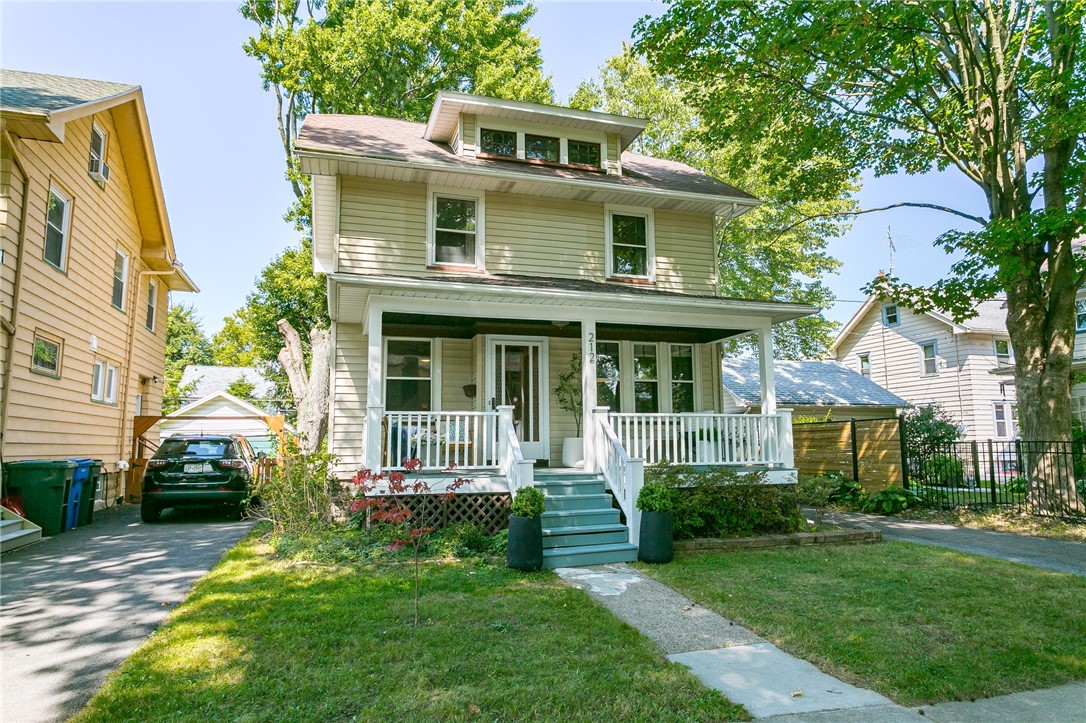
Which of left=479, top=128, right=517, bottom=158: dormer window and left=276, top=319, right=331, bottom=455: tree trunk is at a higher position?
left=479, top=128, right=517, bottom=158: dormer window

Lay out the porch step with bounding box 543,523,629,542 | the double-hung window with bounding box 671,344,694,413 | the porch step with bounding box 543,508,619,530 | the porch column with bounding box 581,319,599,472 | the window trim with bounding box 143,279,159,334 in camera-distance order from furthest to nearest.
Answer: the window trim with bounding box 143,279,159,334 < the double-hung window with bounding box 671,344,694,413 < the porch column with bounding box 581,319,599,472 < the porch step with bounding box 543,508,619,530 < the porch step with bounding box 543,523,629,542

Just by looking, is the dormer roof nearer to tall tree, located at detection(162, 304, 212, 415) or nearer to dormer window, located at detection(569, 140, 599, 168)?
dormer window, located at detection(569, 140, 599, 168)

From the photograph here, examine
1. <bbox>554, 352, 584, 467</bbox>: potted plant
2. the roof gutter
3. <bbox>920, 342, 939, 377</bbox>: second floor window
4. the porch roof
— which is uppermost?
the roof gutter

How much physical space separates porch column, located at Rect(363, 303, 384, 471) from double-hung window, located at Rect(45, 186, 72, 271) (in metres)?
5.68

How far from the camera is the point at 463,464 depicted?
31.5 ft

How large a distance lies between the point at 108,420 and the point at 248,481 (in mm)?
4667

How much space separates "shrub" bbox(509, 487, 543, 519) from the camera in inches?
274

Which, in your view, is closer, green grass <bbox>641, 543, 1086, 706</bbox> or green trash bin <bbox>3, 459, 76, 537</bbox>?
green grass <bbox>641, 543, 1086, 706</bbox>

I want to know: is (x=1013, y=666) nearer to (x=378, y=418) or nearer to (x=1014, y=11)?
(x=378, y=418)

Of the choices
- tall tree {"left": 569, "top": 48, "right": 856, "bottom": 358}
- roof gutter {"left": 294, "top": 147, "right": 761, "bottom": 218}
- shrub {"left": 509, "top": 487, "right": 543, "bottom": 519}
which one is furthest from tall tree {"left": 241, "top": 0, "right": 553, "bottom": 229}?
shrub {"left": 509, "top": 487, "right": 543, "bottom": 519}

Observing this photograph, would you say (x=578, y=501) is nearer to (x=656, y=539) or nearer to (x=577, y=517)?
(x=577, y=517)

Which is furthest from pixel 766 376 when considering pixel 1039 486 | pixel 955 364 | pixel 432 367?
pixel 955 364

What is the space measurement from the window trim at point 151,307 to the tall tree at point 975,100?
13.1 metres

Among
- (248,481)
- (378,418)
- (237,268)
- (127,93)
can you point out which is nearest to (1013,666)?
(378,418)
